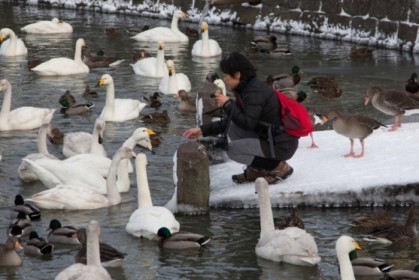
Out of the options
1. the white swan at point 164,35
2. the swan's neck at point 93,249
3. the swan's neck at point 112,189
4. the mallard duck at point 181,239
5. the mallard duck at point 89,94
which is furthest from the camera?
the white swan at point 164,35

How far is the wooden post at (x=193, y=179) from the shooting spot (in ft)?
40.3

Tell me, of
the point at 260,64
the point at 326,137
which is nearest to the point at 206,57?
the point at 260,64

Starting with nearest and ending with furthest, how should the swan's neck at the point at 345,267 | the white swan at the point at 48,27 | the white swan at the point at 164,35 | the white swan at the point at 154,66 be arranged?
the swan's neck at the point at 345,267
the white swan at the point at 154,66
the white swan at the point at 164,35
the white swan at the point at 48,27

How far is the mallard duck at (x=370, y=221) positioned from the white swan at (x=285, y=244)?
3.25ft

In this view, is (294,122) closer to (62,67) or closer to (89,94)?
(89,94)

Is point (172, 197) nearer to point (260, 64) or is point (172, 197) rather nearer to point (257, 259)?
point (257, 259)

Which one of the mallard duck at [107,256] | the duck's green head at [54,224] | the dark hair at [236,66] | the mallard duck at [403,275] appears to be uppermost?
the dark hair at [236,66]

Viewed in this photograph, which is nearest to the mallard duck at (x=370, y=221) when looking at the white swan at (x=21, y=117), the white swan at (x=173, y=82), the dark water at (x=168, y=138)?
the dark water at (x=168, y=138)

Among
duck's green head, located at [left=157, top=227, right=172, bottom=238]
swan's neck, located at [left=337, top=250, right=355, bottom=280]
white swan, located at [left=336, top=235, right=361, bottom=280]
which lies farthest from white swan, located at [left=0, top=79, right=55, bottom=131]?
swan's neck, located at [left=337, top=250, right=355, bottom=280]

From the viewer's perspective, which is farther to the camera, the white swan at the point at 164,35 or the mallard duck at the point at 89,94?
the white swan at the point at 164,35

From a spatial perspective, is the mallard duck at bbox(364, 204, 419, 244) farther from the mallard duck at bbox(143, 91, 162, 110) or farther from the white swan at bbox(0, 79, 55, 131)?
the mallard duck at bbox(143, 91, 162, 110)

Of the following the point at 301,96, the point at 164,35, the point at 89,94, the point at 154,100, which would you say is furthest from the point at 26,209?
the point at 164,35

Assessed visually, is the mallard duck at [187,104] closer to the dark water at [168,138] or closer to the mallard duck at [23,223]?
the dark water at [168,138]

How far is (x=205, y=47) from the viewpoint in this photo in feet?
75.9
